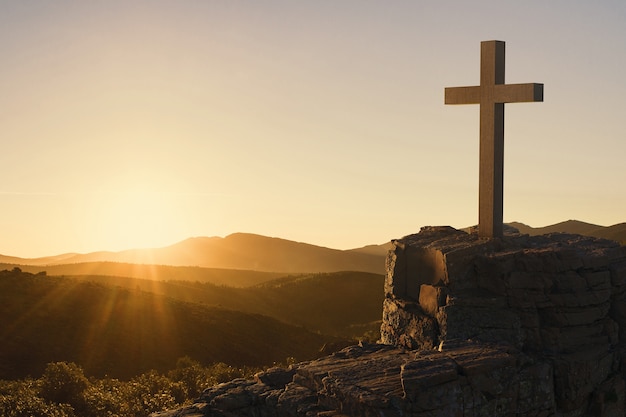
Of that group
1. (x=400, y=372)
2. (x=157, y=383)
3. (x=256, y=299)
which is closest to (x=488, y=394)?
(x=400, y=372)

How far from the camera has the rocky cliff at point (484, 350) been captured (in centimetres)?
1082

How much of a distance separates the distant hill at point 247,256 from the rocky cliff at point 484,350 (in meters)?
73.4

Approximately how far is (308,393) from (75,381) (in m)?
8.80

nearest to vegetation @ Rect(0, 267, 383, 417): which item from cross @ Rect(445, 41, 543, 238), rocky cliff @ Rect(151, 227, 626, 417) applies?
rocky cliff @ Rect(151, 227, 626, 417)

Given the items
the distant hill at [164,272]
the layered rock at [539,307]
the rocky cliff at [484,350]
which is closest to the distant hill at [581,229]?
the distant hill at [164,272]

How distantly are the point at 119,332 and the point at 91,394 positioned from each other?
29.9ft

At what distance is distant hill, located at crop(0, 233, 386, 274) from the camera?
90.6 meters

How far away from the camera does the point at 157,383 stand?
767 inches

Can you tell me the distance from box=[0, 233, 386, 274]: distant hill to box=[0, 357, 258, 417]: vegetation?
68.0 metres

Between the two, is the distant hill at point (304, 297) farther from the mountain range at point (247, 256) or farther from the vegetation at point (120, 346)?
the mountain range at point (247, 256)

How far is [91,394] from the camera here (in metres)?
17.8

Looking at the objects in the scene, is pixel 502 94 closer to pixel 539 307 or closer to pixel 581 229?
pixel 539 307

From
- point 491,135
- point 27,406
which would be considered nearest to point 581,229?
point 491,135

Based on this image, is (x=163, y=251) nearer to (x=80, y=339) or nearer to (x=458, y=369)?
(x=80, y=339)
